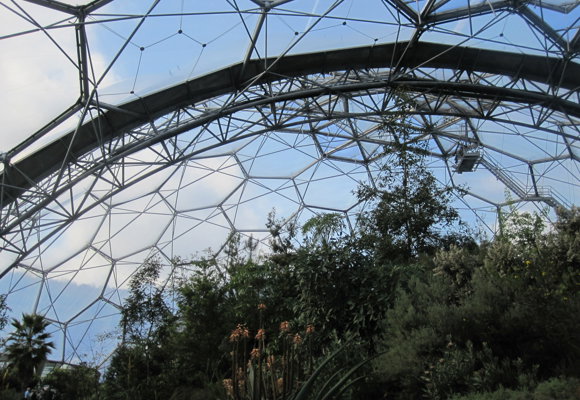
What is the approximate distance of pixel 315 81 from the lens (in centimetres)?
2311

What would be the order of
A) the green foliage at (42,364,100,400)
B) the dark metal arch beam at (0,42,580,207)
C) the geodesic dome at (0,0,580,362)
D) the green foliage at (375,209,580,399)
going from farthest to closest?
the dark metal arch beam at (0,42,580,207)
the green foliage at (42,364,100,400)
the geodesic dome at (0,0,580,362)
the green foliage at (375,209,580,399)

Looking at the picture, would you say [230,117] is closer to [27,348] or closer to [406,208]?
[406,208]

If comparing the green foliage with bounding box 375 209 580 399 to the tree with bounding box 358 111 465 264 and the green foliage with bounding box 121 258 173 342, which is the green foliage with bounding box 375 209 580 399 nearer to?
the tree with bounding box 358 111 465 264

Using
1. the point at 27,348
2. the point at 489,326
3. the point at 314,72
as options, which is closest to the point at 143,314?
the point at 27,348

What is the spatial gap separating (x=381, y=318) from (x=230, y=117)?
1347 cm

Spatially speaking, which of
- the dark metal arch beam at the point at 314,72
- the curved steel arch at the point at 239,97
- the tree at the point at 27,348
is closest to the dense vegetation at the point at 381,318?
the tree at the point at 27,348

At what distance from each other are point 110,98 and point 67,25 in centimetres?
450

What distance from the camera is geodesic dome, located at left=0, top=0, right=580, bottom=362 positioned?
17047 mm

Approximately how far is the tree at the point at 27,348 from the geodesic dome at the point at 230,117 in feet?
8.03

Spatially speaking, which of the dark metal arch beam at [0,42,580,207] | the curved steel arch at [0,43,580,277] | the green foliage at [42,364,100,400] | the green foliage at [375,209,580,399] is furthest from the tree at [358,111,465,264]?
the green foliage at [42,364,100,400]

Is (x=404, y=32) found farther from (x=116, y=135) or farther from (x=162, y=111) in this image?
(x=116, y=135)

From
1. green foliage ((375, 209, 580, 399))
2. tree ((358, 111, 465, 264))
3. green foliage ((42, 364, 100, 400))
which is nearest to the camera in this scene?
green foliage ((375, 209, 580, 399))

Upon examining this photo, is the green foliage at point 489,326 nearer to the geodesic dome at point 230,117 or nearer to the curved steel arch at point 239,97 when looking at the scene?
the geodesic dome at point 230,117

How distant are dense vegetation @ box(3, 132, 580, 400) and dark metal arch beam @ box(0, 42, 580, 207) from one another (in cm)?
535
